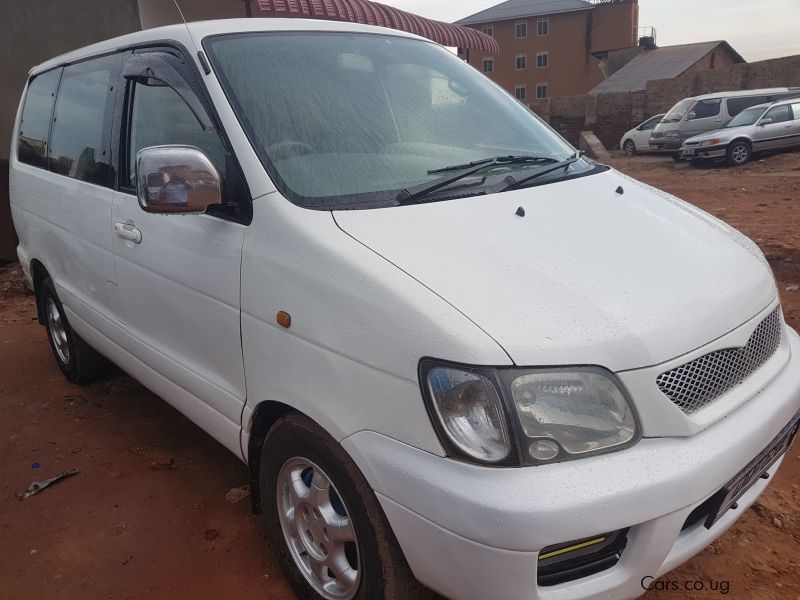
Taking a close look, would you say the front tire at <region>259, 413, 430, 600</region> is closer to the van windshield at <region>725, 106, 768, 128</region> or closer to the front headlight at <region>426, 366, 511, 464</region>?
the front headlight at <region>426, 366, 511, 464</region>

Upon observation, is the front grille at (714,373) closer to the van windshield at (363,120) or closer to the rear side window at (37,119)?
the van windshield at (363,120)

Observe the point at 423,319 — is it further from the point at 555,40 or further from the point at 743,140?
the point at 555,40

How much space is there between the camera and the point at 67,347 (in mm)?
4332

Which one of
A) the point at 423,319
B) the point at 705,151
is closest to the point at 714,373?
the point at 423,319

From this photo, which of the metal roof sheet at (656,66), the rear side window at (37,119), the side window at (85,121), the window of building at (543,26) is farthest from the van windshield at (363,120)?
the window of building at (543,26)

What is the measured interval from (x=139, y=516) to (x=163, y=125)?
1692 millimetres

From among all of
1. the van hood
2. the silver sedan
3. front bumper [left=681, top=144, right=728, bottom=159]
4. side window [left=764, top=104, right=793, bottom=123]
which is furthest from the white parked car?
the van hood

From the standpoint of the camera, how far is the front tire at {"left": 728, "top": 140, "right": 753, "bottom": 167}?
16.0 meters

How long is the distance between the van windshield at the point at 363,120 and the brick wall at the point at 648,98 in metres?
21.5

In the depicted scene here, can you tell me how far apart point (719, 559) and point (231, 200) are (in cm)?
218

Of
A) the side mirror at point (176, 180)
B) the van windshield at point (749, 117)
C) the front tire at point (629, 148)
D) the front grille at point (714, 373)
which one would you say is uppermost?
the side mirror at point (176, 180)

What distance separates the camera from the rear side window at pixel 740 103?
1823 cm

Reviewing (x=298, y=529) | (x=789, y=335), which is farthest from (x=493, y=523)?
(x=789, y=335)

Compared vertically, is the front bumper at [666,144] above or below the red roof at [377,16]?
below
